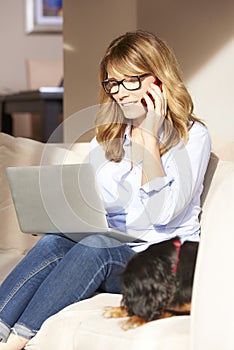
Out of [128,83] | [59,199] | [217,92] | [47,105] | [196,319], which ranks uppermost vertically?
[128,83]

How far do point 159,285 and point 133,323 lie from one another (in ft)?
0.35

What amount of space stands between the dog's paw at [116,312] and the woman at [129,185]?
0.64ft

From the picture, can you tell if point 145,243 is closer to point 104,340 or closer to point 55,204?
point 55,204

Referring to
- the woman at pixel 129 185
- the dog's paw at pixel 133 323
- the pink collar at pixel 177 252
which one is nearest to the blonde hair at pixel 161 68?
the woman at pixel 129 185

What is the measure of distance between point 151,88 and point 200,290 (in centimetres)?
83

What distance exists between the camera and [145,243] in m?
2.35

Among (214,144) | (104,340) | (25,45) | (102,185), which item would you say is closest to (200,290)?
(104,340)

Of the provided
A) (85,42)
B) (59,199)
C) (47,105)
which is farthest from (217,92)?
(47,105)

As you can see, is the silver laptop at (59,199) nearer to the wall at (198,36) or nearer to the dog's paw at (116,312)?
the dog's paw at (116,312)

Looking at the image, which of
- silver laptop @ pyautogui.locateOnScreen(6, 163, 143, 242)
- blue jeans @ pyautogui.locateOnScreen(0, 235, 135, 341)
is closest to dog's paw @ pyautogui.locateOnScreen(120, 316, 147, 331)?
blue jeans @ pyautogui.locateOnScreen(0, 235, 135, 341)

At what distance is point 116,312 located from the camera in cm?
199

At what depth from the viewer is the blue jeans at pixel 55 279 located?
85.8 inches

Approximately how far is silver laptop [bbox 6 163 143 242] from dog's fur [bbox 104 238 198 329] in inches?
14.3

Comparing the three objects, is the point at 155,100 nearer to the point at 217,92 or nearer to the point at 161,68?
the point at 161,68
